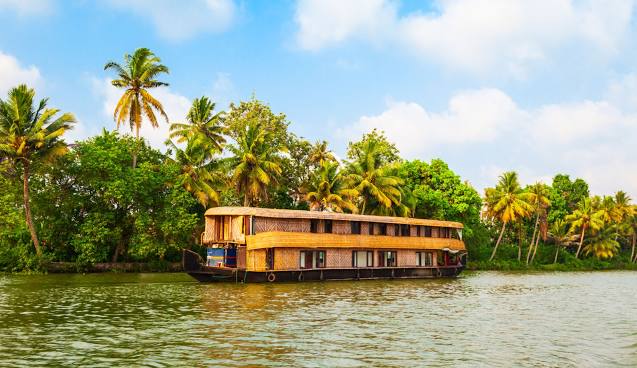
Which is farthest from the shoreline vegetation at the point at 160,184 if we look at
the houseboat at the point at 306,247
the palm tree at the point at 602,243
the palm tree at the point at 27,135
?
the palm tree at the point at 602,243

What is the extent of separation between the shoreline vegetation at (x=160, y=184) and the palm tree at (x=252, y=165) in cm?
8

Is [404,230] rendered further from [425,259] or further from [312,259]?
[312,259]

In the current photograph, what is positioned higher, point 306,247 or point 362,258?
point 306,247

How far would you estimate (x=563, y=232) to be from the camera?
6738cm

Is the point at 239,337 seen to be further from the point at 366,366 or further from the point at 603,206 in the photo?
the point at 603,206

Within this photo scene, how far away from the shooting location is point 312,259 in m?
33.7

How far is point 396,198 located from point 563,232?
2934cm

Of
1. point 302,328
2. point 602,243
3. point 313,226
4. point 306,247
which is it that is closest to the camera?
point 302,328

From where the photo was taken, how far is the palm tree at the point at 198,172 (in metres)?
42.1

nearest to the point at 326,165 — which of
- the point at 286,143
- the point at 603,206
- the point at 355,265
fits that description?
the point at 286,143

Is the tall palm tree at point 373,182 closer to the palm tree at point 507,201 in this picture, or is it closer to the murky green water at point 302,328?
the palm tree at point 507,201

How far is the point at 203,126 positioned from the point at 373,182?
1417 centimetres

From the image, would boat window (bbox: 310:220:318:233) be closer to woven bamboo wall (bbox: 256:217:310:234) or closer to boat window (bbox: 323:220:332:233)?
woven bamboo wall (bbox: 256:217:310:234)

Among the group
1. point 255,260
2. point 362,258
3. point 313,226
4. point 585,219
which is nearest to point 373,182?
point 362,258
